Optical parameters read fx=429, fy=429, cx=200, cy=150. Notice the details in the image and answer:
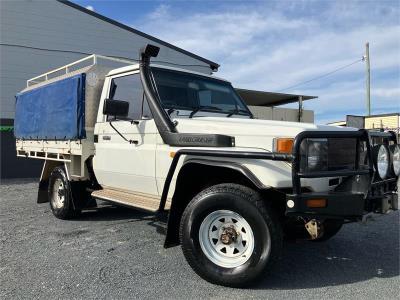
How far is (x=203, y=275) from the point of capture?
405 centimetres

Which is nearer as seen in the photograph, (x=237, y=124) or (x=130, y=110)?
(x=237, y=124)

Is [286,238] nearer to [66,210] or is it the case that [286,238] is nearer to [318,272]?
[318,272]

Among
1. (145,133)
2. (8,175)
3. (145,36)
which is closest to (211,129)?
(145,133)

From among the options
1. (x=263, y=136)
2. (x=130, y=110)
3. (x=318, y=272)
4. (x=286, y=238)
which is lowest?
(x=318, y=272)

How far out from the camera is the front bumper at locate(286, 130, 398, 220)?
144 inches

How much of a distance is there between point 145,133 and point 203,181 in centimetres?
100

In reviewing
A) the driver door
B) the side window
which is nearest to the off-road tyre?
the driver door

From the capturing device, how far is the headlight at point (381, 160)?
4070 mm

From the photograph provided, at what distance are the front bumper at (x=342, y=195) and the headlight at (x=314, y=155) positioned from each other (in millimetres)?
106

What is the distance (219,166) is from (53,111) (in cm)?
400

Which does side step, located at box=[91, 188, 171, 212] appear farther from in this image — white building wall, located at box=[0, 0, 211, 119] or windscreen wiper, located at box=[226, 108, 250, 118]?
white building wall, located at box=[0, 0, 211, 119]

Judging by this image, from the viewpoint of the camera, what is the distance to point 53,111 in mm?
7059

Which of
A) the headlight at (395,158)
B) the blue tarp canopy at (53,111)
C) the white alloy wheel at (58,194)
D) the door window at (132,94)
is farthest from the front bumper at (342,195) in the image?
the white alloy wheel at (58,194)

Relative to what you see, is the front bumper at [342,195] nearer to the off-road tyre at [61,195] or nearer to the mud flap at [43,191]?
the off-road tyre at [61,195]
